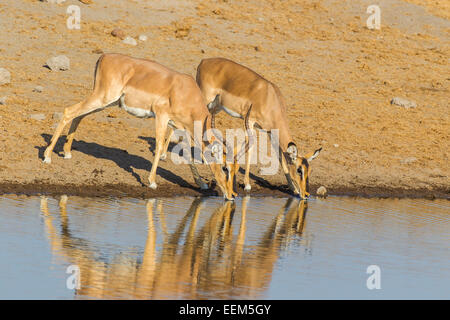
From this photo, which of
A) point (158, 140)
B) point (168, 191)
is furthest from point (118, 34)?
point (168, 191)

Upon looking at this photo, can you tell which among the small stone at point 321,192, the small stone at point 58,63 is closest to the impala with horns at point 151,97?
the small stone at point 321,192

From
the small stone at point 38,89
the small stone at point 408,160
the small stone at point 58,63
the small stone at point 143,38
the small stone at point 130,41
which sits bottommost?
the small stone at point 408,160

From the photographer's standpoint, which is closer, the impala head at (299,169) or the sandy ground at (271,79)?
the impala head at (299,169)

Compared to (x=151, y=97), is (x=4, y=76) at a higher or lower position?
lower

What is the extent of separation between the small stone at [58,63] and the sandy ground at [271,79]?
0.76 feet

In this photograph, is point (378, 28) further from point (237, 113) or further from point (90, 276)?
point (90, 276)

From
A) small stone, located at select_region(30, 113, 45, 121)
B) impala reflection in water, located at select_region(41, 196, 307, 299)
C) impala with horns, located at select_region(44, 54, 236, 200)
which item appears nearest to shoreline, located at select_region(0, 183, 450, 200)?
impala with horns, located at select_region(44, 54, 236, 200)

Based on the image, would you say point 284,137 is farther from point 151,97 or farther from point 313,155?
point 151,97

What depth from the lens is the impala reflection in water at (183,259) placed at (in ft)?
29.0

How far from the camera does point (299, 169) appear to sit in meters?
14.9

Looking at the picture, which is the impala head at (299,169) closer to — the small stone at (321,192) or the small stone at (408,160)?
the small stone at (321,192)

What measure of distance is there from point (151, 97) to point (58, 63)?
779 cm

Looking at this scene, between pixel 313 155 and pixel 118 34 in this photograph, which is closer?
pixel 313 155

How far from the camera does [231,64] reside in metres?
16.8
